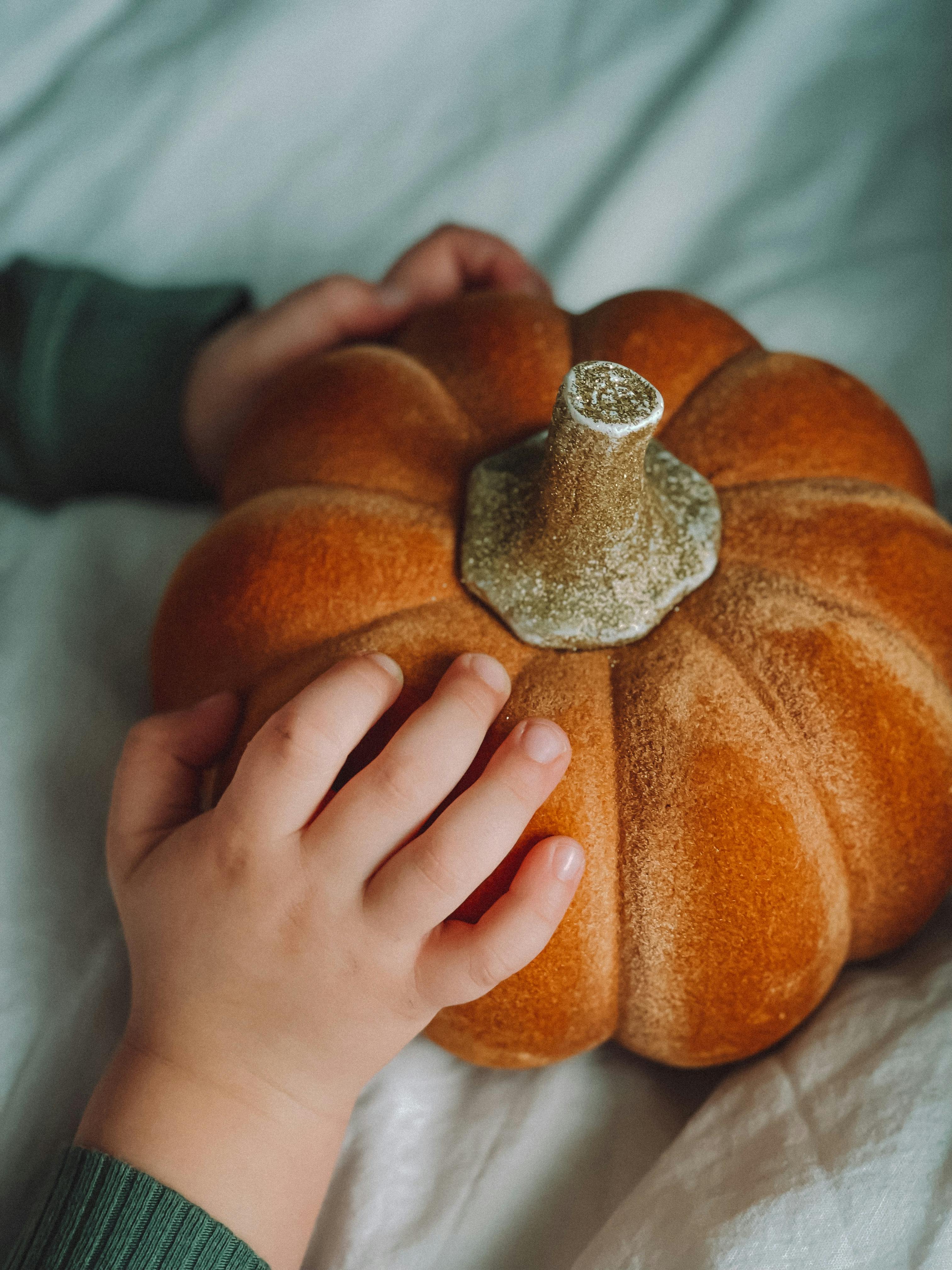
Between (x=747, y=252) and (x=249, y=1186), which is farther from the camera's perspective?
(x=747, y=252)

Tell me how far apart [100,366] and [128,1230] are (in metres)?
0.84

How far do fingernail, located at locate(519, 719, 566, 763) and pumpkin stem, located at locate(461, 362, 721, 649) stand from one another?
8cm

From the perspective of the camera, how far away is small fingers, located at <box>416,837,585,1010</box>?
505mm

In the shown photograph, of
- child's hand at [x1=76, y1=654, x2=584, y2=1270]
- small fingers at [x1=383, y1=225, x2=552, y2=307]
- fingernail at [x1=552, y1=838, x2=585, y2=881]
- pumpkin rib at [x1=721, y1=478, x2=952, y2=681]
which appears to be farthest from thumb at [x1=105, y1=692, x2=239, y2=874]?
small fingers at [x1=383, y1=225, x2=552, y2=307]

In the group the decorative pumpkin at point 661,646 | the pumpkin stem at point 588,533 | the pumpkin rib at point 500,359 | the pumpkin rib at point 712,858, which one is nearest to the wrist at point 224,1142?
the decorative pumpkin at point 661,646

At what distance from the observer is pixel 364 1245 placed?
0.63 meters

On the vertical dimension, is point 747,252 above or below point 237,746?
below

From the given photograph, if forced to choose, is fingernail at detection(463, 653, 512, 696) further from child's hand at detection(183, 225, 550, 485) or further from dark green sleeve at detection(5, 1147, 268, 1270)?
child's hand at detection(183, 225, 550, 485)

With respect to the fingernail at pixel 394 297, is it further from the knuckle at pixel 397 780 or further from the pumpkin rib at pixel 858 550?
the knuckle at pixel 397 780

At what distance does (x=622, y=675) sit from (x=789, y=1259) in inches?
12.8

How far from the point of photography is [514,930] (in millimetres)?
506

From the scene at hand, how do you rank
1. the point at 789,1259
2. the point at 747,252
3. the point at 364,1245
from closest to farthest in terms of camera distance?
the point at 789,1259
the point at 364,1245
the point at 747,252

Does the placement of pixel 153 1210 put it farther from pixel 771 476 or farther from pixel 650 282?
pixel 650 282

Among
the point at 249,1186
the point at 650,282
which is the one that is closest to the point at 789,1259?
the point at 249,1186
